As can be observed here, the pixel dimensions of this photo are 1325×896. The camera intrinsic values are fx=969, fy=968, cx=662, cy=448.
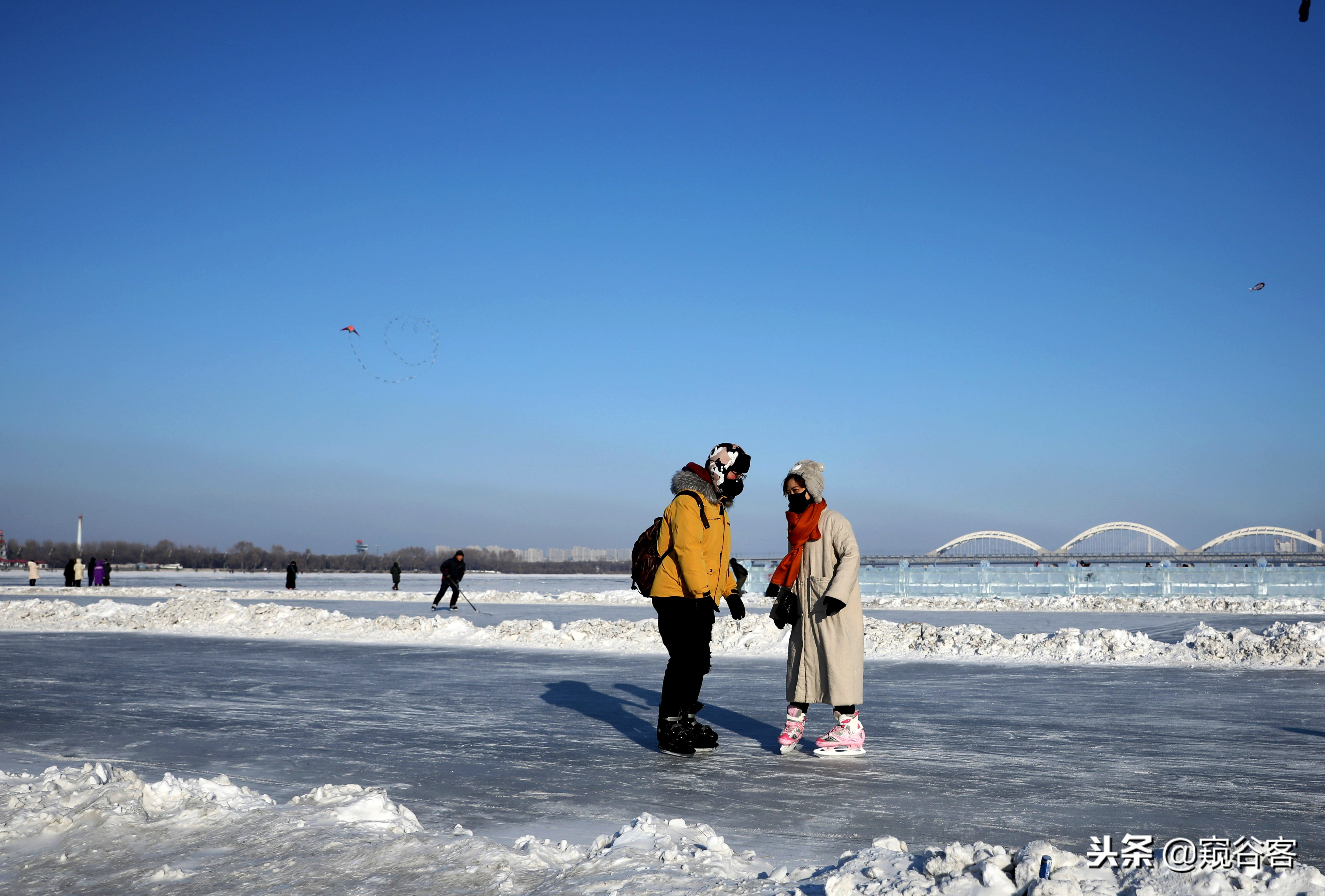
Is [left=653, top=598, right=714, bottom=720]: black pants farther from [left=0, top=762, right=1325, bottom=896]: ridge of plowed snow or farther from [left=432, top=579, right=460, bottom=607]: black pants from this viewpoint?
[left=432, top=579, right=460, bottom=607]: black pants

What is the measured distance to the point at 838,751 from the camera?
19.8 feet

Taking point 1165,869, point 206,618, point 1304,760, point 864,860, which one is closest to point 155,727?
point 864,860

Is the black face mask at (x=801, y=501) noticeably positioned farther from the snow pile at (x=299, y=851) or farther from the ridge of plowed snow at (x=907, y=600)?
the ridge of plowed snow at (x=907, y=600)

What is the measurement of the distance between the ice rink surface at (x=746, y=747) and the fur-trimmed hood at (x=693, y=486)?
5.44 ft

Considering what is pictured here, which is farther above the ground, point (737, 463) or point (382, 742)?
point (737, 463)

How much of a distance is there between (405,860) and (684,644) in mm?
2898

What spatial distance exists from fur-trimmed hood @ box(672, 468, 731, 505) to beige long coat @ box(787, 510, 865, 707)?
27.9 inches

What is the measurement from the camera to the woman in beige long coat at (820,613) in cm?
609

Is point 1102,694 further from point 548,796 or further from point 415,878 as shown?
point 415,878

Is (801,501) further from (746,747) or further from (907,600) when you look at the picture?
(907,600)

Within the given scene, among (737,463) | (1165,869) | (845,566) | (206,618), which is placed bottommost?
(206,618)

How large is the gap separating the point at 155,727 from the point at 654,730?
3702 mm

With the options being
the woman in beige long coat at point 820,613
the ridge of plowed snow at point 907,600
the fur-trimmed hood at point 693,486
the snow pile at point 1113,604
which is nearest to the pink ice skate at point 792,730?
the woman in beige long coat at point 820,613

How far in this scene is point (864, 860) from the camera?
3211 millimetres
